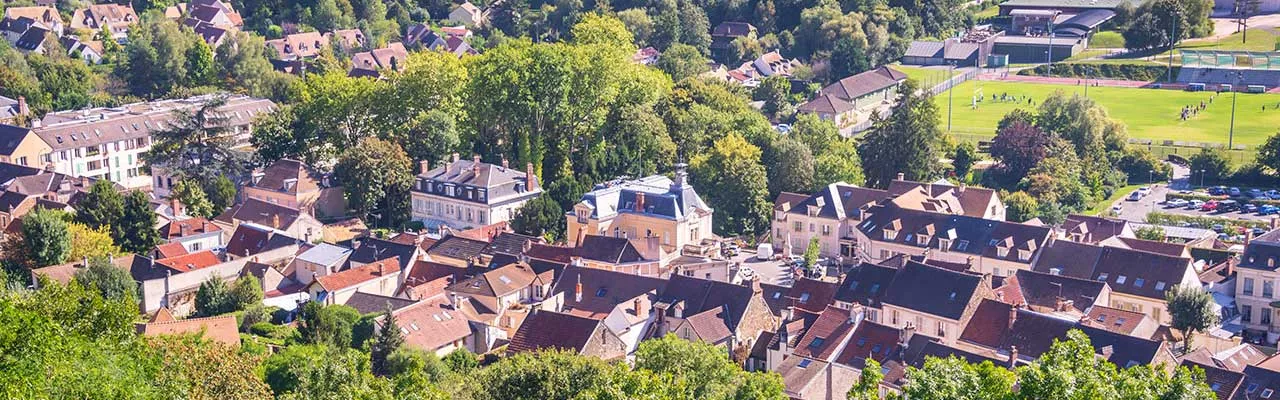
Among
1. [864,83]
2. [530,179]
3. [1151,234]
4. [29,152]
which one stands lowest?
[1151,234]

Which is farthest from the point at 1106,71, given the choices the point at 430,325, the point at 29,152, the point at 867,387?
the point at 867,387

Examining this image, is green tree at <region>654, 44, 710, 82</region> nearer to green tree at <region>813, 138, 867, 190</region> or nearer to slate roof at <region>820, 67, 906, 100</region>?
slate roof at <region>820, 67, 906, 100</region>

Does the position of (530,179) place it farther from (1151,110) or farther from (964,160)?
(1151,110)

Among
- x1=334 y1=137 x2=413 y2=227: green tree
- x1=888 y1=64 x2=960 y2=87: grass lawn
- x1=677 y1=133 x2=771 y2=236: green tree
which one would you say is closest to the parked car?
x1=677 y1=133 x2=771 y2=236: green tree

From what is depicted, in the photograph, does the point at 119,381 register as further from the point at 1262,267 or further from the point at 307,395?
the point at 1262,267

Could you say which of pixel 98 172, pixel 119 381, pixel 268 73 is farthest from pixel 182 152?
pixel 119 381

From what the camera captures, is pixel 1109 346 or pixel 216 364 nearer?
pixel 216 364
